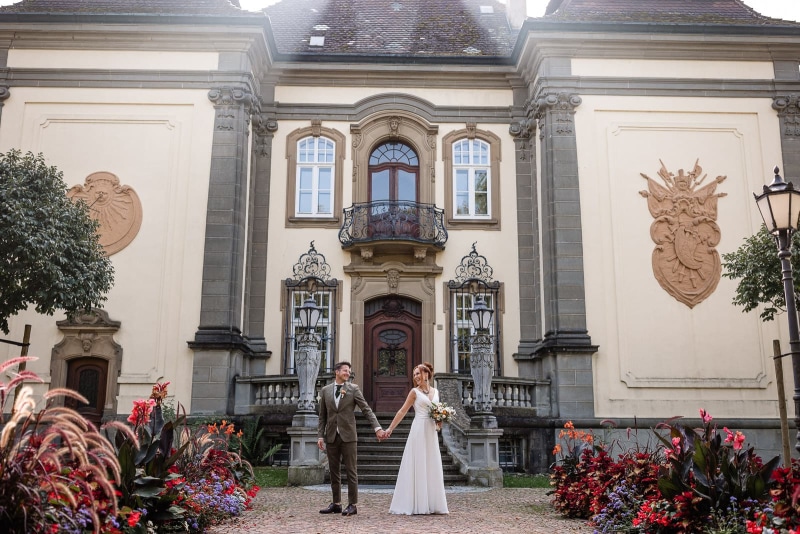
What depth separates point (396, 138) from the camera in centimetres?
2053

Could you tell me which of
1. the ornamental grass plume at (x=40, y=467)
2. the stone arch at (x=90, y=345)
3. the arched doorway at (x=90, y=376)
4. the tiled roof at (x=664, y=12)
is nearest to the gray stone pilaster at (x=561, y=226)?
the tiled roof at (x=664, y=12)

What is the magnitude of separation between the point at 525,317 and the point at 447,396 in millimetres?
3983

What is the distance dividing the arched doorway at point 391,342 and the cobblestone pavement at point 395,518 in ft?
23.4

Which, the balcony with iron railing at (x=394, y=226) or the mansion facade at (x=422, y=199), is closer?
the mansion facade at (x=422, y=199)

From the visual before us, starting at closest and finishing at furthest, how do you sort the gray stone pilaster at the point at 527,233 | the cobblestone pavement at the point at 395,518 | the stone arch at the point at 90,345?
the cobblestone pavement at the point at 395,518 → the stone arch at the point at 90,345 → the gray stone pilaster at the point at 527,233

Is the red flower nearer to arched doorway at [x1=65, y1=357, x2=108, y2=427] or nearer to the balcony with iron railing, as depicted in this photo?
arched doorway at [x1=65, y1=357, x2=108, y2=427]

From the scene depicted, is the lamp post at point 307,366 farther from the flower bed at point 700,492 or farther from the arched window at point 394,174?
the flower bed at point 700,492

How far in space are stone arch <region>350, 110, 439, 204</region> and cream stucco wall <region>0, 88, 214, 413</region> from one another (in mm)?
3832

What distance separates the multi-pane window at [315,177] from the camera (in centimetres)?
1994

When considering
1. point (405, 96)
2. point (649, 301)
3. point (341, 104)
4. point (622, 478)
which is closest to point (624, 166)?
point (649, 301)

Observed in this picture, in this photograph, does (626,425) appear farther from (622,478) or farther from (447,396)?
(622,478)

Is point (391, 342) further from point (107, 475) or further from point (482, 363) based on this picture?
point (107, 475)

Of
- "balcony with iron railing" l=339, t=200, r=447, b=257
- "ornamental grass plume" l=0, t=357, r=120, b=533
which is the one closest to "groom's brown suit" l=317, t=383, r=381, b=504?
"ornamental grass plume" l=0, t=357, r=120, b=533

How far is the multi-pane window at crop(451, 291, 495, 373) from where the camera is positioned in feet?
62.5
